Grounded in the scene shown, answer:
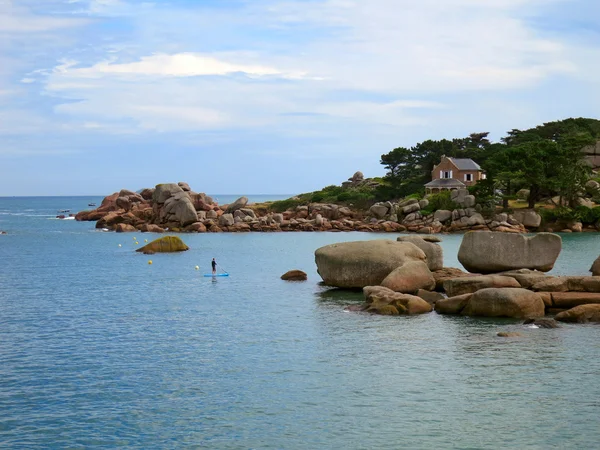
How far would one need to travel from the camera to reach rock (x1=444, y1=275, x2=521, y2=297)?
33312 millimetres

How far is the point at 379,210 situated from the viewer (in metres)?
107

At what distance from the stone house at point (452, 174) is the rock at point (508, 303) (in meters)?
79.3

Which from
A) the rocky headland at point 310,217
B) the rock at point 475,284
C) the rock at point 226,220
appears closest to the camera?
the rock at point 475,284

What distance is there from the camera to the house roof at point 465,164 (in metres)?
113

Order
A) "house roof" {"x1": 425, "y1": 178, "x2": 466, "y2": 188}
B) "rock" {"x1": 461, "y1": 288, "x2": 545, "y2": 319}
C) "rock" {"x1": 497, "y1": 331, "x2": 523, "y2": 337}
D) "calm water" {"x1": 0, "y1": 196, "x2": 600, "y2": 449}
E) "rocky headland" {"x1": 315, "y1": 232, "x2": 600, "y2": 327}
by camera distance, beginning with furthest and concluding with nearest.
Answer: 1. "house roof" {"x1": 425, "y1": 178, "x2": 466, "y2": 188}
2. "rocky headland" {"x1": 315, "y1": 232, "x2": 600, "y2": 327}
3. "rock" {"x1": 461, "y1": 288, "x2": 545, "y2": 319}
4. "rock" {"x1": 497, "y1": 331, "x2": 523, "y2": 337}
5. "calm water" {"x1": 0, "y1": 196, "x2": 600, "y2": 449}

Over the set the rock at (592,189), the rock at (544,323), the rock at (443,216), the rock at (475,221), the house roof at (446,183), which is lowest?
the rock at (544,323)

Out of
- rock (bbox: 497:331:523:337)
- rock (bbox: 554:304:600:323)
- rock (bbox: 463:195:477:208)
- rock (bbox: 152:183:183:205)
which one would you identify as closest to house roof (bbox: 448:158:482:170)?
rock (bbox: 463:195:477:208)

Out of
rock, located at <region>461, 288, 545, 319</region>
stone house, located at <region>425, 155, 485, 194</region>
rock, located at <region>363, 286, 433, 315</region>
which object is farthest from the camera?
stone house, located at <region>425, 155, 485, 194</region>

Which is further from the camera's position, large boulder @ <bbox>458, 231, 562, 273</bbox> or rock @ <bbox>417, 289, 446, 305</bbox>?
large boulder @ <bbox>458, 231, 562, 273</bbox>

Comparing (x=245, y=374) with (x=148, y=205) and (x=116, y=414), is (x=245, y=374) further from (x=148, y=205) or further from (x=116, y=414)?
(x=148, y=205)

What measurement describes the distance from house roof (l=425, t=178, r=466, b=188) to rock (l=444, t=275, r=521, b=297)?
251 ft

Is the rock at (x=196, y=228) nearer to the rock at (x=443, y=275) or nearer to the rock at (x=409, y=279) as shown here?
the rock at (x=443, y=275)

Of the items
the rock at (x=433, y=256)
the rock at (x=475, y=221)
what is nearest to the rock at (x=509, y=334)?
the rock at (x=433, y=256)

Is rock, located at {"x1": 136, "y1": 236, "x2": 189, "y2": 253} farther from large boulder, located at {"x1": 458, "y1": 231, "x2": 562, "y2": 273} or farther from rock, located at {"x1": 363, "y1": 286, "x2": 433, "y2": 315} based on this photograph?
rock, located at {"x1": 363, "y1": 286, "x2": 433, "y2": 315}
